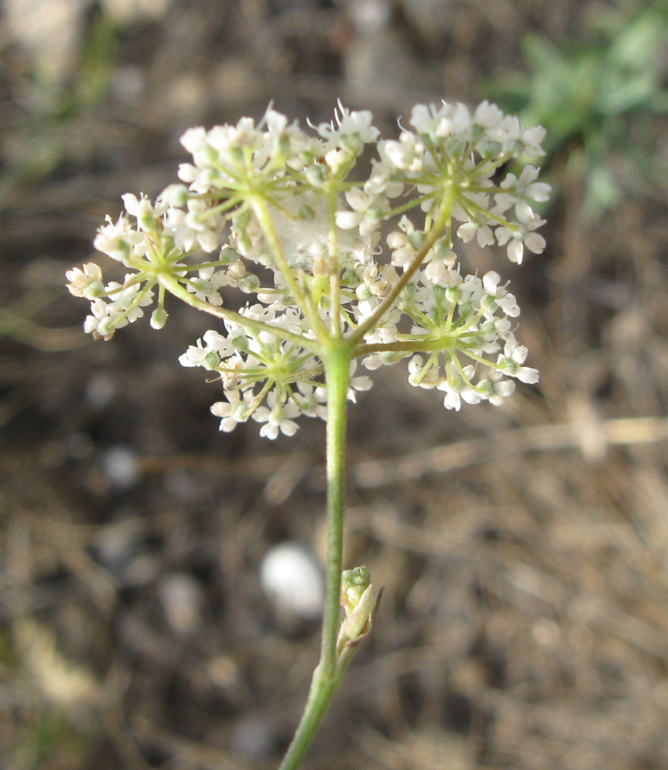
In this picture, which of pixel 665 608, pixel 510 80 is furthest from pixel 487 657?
pixel 510 80

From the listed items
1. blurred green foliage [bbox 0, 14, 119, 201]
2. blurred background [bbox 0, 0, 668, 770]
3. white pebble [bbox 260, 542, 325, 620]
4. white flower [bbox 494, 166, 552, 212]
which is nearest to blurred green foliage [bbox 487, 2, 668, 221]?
blurred background [bbox 0, 0, 668, 770]

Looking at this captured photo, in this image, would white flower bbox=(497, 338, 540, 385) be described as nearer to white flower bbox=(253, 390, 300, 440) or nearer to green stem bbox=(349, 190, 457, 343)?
green stem bbox=(349, 190, 457, 343)

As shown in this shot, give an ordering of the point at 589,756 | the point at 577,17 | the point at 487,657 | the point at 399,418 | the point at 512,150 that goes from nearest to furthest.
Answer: the point at 512,150 < the point at 589,756 < the point at 487,657 < the point at 399,418 < the point at 577,17

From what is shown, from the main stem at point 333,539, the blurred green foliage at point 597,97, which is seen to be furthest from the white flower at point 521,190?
the blurred green foliage at point 597,97

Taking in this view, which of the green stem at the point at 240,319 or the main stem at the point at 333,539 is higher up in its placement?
the green stem at the point at 240,319

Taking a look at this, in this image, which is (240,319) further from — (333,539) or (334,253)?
(333,539)

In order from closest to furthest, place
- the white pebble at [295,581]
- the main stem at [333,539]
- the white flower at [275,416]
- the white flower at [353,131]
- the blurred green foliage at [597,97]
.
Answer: the main stem at [333,539]
the white flower at [353,131]
the white flower at [275,416]
the blurred green foliage at [597,97]
the white pebble at [295,581]

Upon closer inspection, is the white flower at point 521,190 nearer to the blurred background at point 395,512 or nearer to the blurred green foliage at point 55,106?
the blurred background at point 395,512

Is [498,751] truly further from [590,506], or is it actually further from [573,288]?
[573,288]
